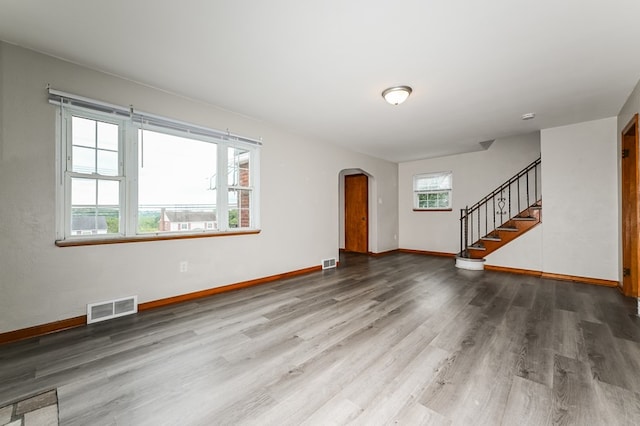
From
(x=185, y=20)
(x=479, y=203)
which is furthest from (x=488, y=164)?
(x=185, y=20)

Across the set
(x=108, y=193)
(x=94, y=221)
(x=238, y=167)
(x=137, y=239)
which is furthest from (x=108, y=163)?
(x=238, y=167)

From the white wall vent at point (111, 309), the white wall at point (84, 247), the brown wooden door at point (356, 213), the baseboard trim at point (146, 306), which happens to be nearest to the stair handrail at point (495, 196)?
the brown wooden door at point (356, 213)

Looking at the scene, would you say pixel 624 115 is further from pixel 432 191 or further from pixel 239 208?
pixel 239 208

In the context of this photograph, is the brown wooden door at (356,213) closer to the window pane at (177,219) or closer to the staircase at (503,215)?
the staircase at (503,215)

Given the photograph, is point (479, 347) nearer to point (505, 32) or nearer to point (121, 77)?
point (505, 32)

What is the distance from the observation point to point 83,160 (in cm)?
271

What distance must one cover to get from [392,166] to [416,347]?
6027mm

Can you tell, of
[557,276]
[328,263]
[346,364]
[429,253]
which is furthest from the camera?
[429,253]

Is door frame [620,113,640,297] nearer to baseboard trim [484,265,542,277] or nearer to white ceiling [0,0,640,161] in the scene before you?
white ceiling [0,0,640,161]

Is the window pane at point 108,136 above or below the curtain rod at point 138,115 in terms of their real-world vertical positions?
below

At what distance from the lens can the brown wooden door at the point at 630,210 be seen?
131 inches

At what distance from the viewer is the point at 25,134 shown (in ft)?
7.82

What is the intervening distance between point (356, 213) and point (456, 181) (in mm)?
2682

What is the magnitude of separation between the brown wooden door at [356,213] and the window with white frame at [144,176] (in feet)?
12.4
